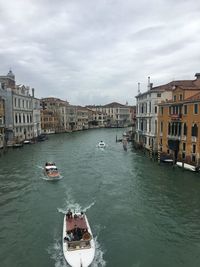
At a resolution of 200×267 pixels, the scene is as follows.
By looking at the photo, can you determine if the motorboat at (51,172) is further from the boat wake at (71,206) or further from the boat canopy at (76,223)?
the boat canopy at (76,223)

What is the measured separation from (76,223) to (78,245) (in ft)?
7.30

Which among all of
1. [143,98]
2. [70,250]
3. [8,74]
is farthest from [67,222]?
[8,74]

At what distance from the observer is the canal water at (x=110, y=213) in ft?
39.2

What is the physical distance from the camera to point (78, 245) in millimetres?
11492

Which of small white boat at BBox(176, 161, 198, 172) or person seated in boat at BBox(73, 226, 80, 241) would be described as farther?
small white boat at BBox(176, 161, 198, 172)

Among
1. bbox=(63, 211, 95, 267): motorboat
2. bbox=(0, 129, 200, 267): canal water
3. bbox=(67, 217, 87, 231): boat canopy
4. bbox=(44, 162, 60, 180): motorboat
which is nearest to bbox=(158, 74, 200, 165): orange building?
bbox=(0, 129, 200, 267): canal water

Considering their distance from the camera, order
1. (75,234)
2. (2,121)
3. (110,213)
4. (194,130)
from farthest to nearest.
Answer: (2,121) < (194,130) < (110,213) < (75,234)

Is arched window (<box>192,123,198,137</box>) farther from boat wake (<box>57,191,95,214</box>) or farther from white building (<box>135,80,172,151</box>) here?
boat wake (<box>57,191,95,214</box>)

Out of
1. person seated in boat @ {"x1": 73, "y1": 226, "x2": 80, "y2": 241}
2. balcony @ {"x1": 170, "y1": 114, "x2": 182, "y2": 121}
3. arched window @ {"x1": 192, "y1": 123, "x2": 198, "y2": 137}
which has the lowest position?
person seated in boat @ {"x1": 73, "y1": 226, "x2": 80, "y2": 241}

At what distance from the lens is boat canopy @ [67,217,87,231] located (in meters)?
13.3

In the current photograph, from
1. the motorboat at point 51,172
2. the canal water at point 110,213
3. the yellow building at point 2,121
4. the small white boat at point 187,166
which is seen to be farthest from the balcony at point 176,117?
the yellow building at point 2,121

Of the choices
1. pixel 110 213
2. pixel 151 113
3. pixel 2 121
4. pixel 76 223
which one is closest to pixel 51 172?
pixel 110 213

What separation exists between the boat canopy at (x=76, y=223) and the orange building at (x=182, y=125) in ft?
54.2

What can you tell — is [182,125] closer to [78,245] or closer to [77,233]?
[77,233]
